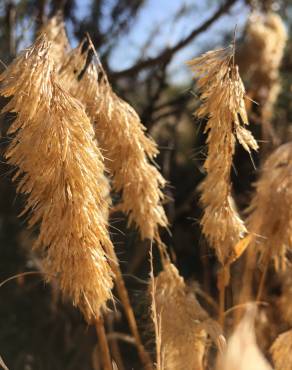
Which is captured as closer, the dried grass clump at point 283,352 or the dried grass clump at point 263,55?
the dried grass clump at point 283,352

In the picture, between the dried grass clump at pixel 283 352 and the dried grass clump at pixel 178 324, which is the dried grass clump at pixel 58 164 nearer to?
the dried grass clump at pixel 178 324

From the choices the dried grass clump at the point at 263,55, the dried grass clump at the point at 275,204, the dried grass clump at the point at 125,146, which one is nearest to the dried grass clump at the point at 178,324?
the dried grass clump at the point at 125,146

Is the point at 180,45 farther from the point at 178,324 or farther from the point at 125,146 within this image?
the point at 178,324

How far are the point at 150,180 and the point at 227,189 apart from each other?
22 cm

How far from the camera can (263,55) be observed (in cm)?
324

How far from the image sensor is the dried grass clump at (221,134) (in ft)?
4.32

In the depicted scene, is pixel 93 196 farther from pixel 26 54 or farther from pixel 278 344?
pixel 278 344

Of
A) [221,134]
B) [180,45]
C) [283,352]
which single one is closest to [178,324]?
[283,352]

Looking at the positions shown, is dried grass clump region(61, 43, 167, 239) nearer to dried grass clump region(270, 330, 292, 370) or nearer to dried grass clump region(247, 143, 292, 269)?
dried grass clump region(247, 143, 292, 269)

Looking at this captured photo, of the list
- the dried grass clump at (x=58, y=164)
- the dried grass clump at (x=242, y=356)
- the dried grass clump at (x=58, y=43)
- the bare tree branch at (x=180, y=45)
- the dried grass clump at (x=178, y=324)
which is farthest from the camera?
the bare tree branch at (x=180, y=45)

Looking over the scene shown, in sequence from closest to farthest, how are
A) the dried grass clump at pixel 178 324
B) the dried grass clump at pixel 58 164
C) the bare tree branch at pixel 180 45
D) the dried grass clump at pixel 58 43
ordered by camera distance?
the dried grass clump at pixel 58 164 < the dried grass clump at pixel 178 324 < the dried grass clump at pixel 58 43 < the bare tree branch at pixel 180 45

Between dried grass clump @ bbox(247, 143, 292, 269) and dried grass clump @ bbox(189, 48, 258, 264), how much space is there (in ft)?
0.20

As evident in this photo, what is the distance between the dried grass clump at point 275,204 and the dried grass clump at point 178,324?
0.28 meters

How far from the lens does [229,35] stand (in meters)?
4.49
